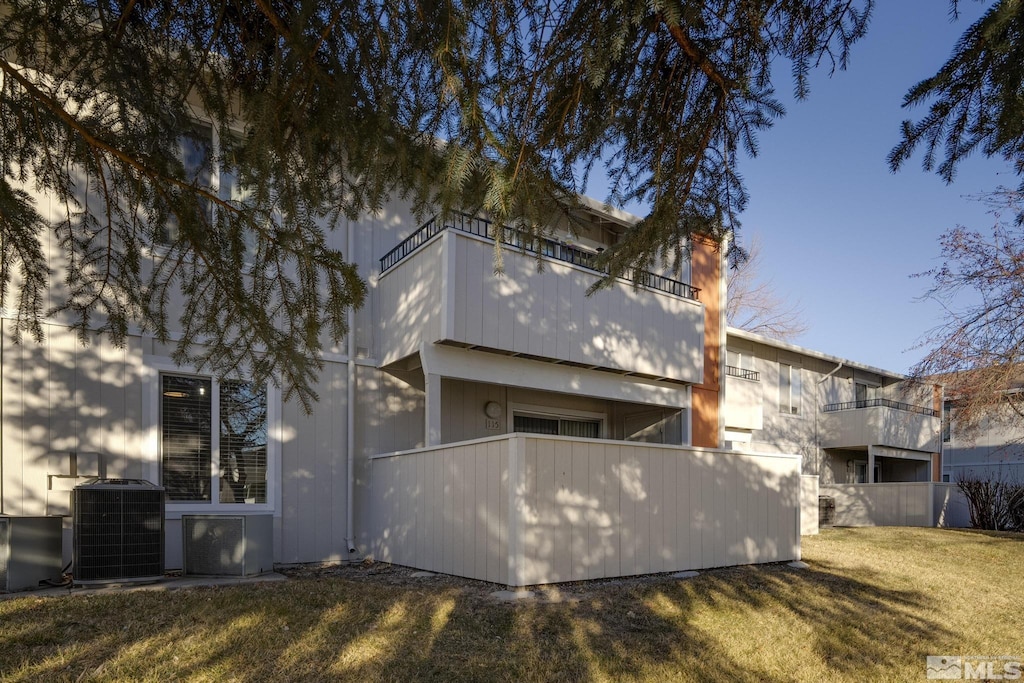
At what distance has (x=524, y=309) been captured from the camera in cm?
923

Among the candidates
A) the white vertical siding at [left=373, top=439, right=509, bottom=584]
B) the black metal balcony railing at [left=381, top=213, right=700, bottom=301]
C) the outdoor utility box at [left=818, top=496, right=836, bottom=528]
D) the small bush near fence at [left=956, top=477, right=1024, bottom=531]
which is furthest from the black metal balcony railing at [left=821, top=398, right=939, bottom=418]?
the white vertical siding at [left=373, top=439, right=509, bottom=584]

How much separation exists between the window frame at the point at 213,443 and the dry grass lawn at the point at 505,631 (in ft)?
4.73

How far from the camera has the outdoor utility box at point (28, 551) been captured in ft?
19.5

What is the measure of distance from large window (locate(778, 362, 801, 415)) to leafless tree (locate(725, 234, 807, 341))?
6478mm

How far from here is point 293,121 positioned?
3947 mm

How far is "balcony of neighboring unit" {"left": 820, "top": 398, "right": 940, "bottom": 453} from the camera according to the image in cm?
1923

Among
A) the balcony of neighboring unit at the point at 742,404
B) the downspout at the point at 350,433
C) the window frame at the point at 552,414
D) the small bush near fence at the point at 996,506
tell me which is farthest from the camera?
the small bush near fence at the point at 996,506

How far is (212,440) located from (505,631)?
4.74m

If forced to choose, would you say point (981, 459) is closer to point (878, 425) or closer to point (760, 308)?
point (760, 308)

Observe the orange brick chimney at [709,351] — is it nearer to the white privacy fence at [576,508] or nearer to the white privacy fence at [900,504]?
the white privacy fence at [576,508]

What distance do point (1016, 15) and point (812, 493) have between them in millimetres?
13014

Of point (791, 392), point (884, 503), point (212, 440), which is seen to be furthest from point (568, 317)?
point (791, 392)

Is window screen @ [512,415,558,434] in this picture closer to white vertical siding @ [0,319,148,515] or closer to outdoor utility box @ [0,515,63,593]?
white vertical siding @ [0,319,148,515]

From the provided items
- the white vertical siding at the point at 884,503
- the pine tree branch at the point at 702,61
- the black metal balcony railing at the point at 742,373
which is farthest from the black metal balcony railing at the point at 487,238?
the white vertical siding at the point at 884,503
